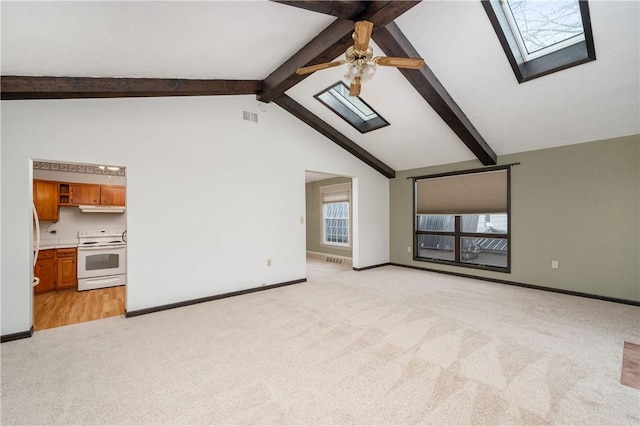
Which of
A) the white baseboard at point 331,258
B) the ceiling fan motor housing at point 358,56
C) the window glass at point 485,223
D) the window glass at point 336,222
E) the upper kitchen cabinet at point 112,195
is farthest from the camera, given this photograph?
the window glass at point 336,222

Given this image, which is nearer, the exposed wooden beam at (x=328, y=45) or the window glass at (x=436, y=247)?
the exposed wooden beam at (x=328, y=45)

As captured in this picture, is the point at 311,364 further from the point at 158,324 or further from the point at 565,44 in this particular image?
the point at 565,44

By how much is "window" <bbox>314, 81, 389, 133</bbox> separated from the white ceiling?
0.27 meters

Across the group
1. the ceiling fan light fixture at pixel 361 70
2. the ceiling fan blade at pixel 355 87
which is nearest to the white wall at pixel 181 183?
the ceiling fan blade at pixel 355 87

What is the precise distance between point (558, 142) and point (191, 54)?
534cm

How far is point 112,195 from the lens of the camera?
5.14 m

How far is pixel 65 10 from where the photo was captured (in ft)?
6.49

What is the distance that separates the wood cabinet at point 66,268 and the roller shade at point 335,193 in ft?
18.4

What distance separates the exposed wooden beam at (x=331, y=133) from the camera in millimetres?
4762

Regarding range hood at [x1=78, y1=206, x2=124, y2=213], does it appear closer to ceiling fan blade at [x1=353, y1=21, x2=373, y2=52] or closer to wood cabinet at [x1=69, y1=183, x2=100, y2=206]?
wood cabinet at [x1=69, y1=183, x2=100, y2=206]

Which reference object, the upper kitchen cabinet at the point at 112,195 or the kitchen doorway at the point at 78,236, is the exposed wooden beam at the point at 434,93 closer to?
the kitchen doorway at the point at 78,236

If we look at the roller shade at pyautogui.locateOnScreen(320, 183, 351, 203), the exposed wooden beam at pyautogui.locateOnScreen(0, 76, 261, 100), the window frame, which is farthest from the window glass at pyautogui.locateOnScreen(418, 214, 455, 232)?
the exposed wooden beam at pyautogui.locateOnScreen(0, 76, 261, 100)

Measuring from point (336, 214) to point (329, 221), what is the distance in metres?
0.34

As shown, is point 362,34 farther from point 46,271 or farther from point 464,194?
point 46,271
